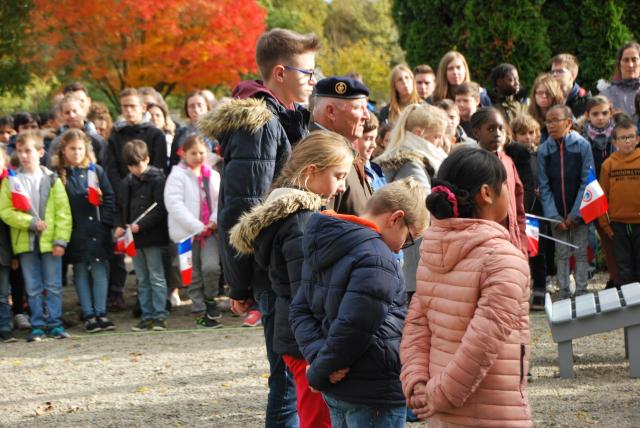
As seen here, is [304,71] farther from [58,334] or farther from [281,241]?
[58,334]

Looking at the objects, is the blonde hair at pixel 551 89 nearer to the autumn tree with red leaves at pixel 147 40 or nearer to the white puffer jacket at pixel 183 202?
the white puffer jacket at pixel 183 202

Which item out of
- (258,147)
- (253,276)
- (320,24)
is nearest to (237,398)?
(253,276)

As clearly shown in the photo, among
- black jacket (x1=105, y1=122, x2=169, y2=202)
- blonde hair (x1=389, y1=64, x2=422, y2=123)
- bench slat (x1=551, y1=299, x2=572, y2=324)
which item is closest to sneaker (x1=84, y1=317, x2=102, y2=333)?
black jacket (x1=105, y1=122, x2=169, y2=202)

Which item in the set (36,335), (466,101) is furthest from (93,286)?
(466,101)

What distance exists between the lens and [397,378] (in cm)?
365

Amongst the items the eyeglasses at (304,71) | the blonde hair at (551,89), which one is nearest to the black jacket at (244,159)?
the eyeglasses at (304,71)

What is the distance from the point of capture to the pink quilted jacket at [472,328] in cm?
315

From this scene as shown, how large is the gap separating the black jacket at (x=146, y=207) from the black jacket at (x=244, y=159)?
4968 millimetres

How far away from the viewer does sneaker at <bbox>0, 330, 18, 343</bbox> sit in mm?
9000

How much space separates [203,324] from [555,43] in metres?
7.59

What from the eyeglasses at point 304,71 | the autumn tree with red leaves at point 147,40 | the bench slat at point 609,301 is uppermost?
the autumn tree with red leaves at point 147,40

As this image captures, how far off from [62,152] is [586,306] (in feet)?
18.0

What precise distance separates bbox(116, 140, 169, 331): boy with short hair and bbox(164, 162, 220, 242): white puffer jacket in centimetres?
16

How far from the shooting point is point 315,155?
4.09 m
